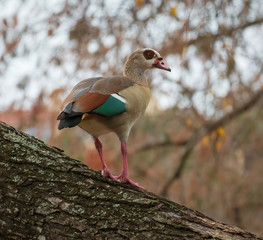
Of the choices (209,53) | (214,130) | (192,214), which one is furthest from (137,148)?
(192,214)

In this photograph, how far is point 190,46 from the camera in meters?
5.59

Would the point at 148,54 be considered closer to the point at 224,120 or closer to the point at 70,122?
the point at 70,122

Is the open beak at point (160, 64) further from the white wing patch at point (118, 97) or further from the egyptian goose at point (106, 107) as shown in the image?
the white wing patch at point (118, 97)

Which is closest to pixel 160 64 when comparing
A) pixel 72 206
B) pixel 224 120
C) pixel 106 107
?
pixel 106 107

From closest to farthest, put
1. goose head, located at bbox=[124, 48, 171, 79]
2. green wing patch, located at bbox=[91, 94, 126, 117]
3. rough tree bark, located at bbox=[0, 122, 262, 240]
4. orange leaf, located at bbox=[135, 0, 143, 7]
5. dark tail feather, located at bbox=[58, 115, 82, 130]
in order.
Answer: rough tree bark, located at bbox=[0, 122, 262, 240]
dark tail feather, located at bbox=[58, 115, 82, 130]
green wing patch, located at bbox=[91, 94, 126, 117]
goose head, located at bbox=[124, 48, 171, 79]
orange leaf, located at bbox=[135, 0, 143, 7]

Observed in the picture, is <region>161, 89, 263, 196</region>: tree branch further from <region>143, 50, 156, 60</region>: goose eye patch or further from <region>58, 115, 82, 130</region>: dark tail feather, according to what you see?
<region>58, 115, 82, 130</region>: dark tail feather

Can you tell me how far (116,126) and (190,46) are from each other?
298 centimetres

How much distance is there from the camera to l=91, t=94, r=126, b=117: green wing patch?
105 inches

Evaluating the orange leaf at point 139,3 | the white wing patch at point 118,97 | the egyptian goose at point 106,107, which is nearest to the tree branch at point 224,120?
the orange leaf at point 139,3

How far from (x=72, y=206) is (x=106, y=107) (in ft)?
2.53

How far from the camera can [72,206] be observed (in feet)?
6.86

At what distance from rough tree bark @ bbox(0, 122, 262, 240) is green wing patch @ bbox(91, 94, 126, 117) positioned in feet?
1.57

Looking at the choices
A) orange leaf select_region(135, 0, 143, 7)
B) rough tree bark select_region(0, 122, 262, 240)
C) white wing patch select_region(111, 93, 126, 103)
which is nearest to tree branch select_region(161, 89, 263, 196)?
orange leaf select_region(135, 0, 143, 7)

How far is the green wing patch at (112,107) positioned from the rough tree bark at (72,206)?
1.57ft
